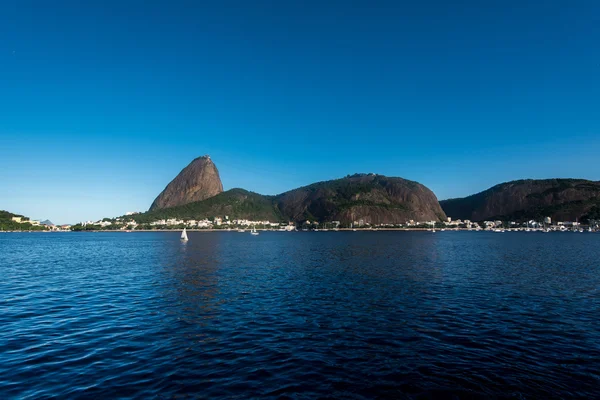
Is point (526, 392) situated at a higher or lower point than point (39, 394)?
lower

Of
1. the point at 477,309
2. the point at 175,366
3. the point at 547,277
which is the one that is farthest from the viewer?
the point at 547,277

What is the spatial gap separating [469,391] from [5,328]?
84.2ft

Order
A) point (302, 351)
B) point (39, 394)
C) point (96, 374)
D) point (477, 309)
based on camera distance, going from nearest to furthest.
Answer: point (39, 394), point (96, 374), point (302, 351), point (477, 309)

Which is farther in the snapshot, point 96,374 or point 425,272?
point 425,272

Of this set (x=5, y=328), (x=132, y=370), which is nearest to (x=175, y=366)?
(x=132, y=370)

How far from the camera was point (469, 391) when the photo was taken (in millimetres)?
12242

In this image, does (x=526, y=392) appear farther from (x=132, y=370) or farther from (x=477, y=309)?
(x=132, y=370)

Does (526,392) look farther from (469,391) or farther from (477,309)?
(477,309)

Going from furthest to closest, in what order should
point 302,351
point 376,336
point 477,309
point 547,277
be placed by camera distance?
1. point 547,277
2. point 477,309
3. point 376,336
4. point 302,351

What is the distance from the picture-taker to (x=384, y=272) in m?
44.6

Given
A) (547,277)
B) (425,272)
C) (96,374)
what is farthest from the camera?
(425,272)

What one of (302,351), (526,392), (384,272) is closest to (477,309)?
(526,392)

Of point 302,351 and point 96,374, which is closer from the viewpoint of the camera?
point 96,374

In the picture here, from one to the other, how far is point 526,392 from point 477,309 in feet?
43.7
